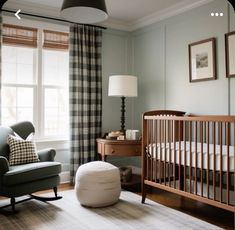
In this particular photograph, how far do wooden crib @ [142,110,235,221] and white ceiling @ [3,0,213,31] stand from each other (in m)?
1.43

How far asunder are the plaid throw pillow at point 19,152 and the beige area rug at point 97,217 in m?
0.47

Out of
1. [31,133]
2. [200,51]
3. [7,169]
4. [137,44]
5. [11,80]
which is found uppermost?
[137,44]

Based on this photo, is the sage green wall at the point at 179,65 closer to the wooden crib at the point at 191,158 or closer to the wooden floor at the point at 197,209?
the wooden crib at the point at 191,158

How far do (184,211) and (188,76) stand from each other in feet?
5.62

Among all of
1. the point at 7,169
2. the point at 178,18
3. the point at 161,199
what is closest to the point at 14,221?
the point at 7,169

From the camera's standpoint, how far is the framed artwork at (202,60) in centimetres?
332

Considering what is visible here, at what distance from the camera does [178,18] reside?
381 centimetres

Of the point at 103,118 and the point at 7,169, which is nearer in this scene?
the point at 7,169

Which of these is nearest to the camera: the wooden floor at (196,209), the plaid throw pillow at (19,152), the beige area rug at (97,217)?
the beige area rug at (97,217)

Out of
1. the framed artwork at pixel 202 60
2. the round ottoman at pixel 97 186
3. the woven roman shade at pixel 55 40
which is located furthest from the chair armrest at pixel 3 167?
the framed artwork at pixel 202 60

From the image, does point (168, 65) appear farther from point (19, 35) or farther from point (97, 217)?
point (97, 217)

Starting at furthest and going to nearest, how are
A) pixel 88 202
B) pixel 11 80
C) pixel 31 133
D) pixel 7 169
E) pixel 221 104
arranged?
pixel 11 80
pixel 31 133
pixel 221 104
pixel 88 202
pixel 7 169

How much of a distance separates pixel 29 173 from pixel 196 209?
1.75 meters

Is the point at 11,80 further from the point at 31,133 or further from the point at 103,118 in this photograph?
the point at 103,118
